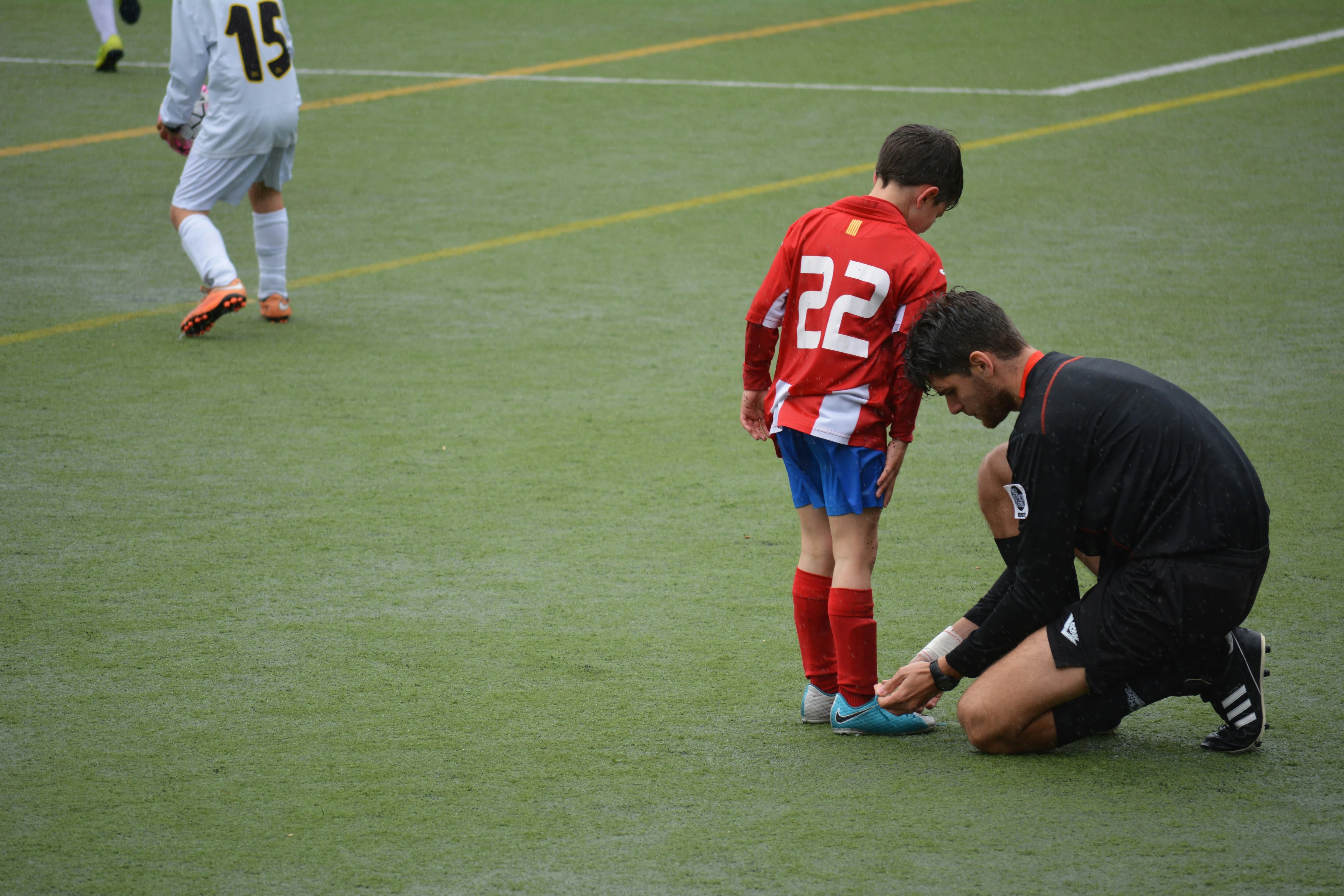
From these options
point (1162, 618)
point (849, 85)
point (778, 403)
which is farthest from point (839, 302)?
point (849, 85)

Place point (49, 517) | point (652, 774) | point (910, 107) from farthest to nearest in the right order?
1. point (910, 107)
2. point (49, 517)
3. point (652, 774)

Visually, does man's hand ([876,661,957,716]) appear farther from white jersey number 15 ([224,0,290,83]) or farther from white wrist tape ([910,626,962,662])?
white jersey number 15 ([224,0,290,83])

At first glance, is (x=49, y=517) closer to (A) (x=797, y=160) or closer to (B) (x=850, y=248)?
(B) (x=850, y=248)

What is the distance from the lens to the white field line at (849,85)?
461 inches

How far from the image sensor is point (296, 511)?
4598mm

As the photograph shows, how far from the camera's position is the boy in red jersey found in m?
3.16

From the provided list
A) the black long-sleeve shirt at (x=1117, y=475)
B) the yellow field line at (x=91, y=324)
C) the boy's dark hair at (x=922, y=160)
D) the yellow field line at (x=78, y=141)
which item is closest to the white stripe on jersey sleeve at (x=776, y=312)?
the boy's dark hair at (x=922, y=160)

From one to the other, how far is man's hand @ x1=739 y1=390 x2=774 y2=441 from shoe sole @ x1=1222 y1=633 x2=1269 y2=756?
1.20 meters

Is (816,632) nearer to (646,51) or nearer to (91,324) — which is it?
(91,324)

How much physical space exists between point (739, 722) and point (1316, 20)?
41.8ft

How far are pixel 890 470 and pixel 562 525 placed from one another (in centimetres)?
165

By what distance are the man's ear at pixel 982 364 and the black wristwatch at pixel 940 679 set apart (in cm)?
63

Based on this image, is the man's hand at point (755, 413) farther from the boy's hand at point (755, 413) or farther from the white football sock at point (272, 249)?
the white football sock at point (272, 249)

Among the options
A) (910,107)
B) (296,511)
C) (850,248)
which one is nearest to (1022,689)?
(850,248)
